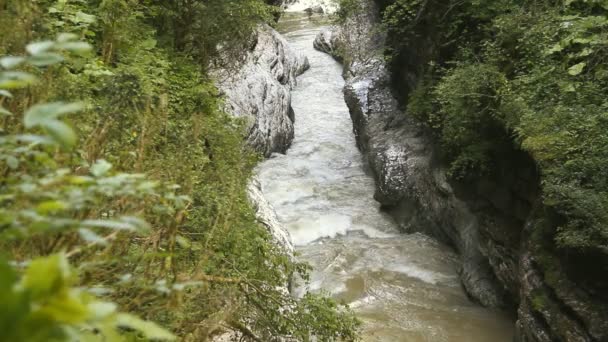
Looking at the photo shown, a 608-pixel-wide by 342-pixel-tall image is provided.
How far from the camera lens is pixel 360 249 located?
973 cm

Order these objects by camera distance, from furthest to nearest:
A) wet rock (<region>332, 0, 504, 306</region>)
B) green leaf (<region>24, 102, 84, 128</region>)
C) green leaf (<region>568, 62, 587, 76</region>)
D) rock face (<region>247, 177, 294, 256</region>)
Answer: wet rock (<region>332, 0, 504, 306</region>) → rock face (<region>247, 177, 294, 256</region>) → green leaf (<region>568, 62, 587, 76</region>) → green leaf (<region>24, 102, 84, 128</region>)

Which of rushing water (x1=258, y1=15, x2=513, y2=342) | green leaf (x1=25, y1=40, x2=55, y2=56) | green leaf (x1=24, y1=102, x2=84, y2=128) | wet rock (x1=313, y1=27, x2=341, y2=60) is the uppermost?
green leaf (x1=25, y1=40, x2=55, y2=56)

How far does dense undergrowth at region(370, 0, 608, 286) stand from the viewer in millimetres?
5363

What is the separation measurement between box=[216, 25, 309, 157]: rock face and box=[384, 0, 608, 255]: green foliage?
3.68m

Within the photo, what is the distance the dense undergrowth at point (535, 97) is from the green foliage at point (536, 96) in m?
0.01

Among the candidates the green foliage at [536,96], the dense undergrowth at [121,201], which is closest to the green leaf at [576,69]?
the green foliage at [536,96]

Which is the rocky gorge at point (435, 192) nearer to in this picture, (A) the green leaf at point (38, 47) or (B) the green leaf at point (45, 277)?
(A) the green leaf at point (38, 47)

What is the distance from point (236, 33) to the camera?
7.32m

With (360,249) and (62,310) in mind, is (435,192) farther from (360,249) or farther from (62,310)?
(62,310)

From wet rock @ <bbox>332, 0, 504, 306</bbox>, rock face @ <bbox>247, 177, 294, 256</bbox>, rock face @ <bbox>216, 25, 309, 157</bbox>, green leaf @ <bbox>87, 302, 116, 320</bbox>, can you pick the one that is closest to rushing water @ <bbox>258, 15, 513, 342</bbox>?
wet rock @ <bbox>332, 0, 504, 306</bbox>

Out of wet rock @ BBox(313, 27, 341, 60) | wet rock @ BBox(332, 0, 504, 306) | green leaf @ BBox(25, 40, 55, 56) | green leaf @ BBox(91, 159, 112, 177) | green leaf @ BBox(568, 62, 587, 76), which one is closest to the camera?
green leaf @ BBox(25, 40, 55, 56)

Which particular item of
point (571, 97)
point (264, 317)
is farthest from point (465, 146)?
point (264, 317)

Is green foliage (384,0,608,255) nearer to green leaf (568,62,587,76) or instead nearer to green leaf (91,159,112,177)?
green leaf (568,62,587,76)

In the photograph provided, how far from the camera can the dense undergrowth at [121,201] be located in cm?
99
